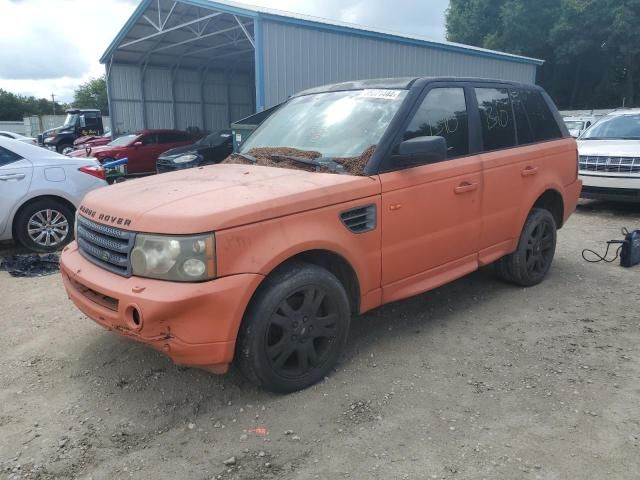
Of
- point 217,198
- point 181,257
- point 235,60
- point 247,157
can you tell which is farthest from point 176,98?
point 181,257

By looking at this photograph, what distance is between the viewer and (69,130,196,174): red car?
16.2m

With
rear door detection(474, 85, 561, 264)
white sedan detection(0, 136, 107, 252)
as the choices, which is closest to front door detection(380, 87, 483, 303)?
rear door detection(474, 85, 561, 264)

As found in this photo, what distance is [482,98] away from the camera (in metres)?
4.29

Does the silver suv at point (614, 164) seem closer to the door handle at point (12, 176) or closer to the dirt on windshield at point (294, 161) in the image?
the dirt on windshield at point (294, 161)

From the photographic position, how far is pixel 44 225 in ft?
21.1

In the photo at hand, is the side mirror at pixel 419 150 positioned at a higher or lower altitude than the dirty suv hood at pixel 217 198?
higher

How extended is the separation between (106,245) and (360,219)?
151cm

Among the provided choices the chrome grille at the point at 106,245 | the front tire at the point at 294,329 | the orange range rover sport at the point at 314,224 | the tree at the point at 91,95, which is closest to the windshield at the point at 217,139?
the orange range rover sport at the point at 314,224

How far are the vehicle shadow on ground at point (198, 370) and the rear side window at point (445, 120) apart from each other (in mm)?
1338

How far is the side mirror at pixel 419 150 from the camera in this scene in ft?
11.0

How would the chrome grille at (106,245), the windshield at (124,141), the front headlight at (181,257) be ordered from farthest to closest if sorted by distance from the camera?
1. the windshield at (124,141)
2. the chrome grille at (106,245)
3. the front headlight at (181,257)

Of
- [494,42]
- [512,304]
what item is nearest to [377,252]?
[512,304]

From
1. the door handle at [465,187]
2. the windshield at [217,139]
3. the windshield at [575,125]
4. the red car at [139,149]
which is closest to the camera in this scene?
the door handle at [465,187]

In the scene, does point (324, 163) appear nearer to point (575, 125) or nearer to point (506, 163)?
point (506, 163)
